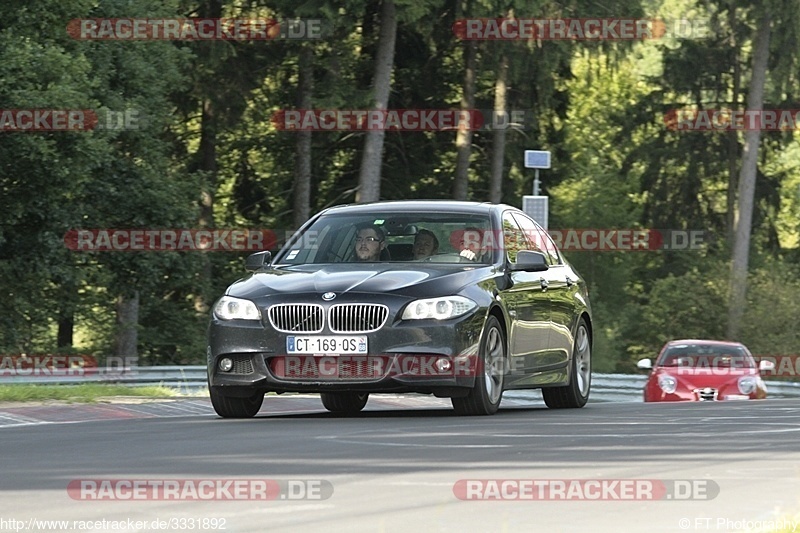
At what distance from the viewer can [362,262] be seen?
47.3 ft

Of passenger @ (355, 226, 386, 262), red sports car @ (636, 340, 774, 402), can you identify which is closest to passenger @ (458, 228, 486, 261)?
passenger @ (355, 226, 386, 262)

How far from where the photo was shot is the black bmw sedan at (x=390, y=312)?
43.7ft

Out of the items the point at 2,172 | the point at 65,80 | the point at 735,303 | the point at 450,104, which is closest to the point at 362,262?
the point at 65,80

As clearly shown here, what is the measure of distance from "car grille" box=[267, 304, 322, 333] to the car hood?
15 cm

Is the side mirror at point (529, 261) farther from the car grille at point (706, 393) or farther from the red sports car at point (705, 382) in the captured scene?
the car grille at point (706, 393)

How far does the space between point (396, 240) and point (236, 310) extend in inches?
64.6

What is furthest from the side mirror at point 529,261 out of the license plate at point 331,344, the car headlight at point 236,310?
the car headlight at point 236,310

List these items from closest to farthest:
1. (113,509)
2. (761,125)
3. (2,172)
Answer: (113,509) < (2,172) < (761,125)

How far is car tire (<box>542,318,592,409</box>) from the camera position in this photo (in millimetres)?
16594

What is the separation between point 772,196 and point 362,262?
1791 inches

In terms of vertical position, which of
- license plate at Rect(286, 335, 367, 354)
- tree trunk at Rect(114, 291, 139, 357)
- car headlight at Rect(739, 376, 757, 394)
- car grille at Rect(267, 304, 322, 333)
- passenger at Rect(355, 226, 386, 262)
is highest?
passenger at Rect(355, 226, 386, 262)

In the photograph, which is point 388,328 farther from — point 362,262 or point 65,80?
point 65,80

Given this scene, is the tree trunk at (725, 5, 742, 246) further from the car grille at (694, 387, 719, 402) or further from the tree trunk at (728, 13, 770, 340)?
the car grille at (694, 387, 719, 402)

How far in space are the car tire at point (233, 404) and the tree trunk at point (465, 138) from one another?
34.6m
